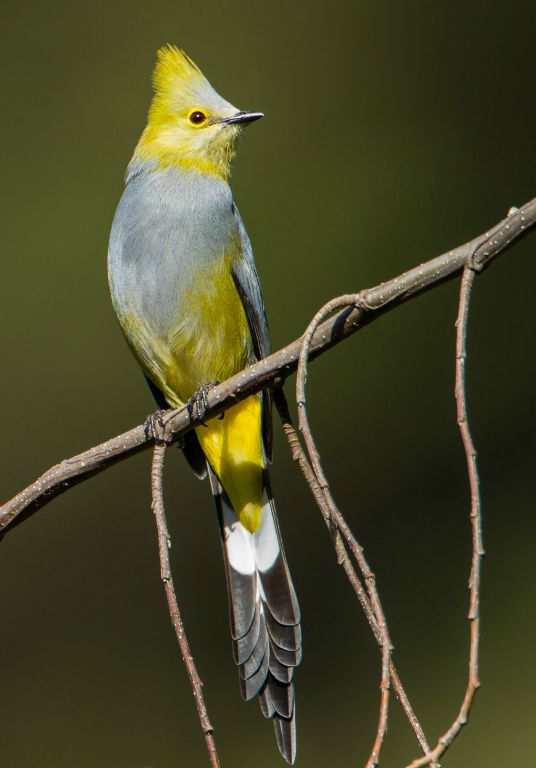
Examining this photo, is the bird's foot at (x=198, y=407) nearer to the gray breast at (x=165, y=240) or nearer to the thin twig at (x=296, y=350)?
the thin twig at (x=296, y=350)

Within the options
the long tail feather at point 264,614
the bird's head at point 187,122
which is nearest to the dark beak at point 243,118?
the bird's head at point 187,122

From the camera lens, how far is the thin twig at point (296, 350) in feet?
7.59

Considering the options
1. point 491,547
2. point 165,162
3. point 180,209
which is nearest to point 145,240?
point 180,209

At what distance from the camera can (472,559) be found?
1.91m

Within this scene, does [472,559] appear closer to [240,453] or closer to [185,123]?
[240,453]

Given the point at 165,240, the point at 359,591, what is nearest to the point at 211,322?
the point at 165,240

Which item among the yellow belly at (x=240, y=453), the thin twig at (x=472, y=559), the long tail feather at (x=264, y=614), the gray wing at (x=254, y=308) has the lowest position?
the thin twig at (x=472, y=559)

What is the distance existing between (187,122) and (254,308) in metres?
0.88

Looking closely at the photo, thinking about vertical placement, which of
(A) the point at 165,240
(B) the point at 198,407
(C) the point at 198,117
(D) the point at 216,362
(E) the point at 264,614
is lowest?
(E) the point at 264,614

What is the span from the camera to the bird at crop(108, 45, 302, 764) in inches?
149

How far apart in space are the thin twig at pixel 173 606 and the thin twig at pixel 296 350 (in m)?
0.18

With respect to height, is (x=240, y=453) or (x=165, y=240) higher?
(x=165, y=240)

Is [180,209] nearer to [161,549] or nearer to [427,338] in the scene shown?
[161,549]

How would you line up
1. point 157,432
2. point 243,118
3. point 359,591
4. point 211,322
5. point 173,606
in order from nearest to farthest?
point 359,591, point 173,606, point 157,432, point 211,322, point 243,118
